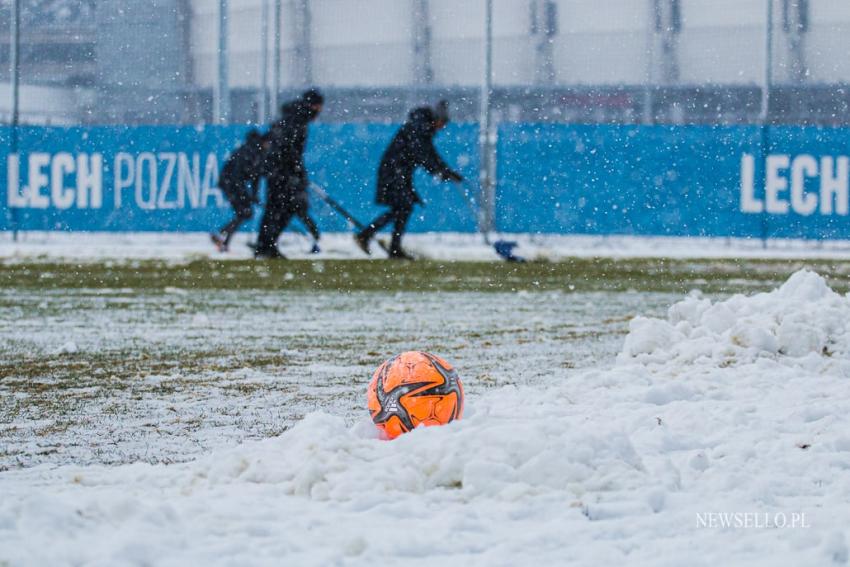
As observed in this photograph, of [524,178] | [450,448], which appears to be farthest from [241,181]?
[450,448]

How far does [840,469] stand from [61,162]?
14970mm

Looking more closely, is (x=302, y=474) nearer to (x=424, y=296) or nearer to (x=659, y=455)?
(x=659, y=455)

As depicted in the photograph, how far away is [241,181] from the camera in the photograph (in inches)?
642

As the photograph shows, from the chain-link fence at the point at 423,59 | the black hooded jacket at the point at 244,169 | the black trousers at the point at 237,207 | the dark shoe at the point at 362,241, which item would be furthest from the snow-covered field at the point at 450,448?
the chain-link fence at the point at 423,59

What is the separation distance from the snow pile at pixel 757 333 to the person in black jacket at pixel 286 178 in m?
9.86

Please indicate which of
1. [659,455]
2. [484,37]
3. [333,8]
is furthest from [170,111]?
[659,455]

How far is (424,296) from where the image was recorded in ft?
33.9

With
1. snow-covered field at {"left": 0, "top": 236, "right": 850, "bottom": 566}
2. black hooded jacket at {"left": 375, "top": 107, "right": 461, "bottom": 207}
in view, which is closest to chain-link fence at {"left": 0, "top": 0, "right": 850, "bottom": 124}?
black hooded jacket at {"left": 375, "top": 107, "right": 461, "bottom": 207}

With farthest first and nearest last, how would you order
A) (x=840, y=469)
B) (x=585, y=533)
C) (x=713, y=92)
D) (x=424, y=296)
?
1. (x=713, y=92)
2. (x=424, y=296)
3. (x=840, y=469)
4. (x=585, y=533)

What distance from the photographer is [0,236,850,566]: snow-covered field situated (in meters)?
2.73

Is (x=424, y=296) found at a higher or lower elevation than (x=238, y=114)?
lower

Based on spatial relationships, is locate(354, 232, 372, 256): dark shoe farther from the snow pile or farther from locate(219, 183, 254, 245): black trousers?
the snow pile

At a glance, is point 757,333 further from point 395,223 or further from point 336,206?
point 336,206
